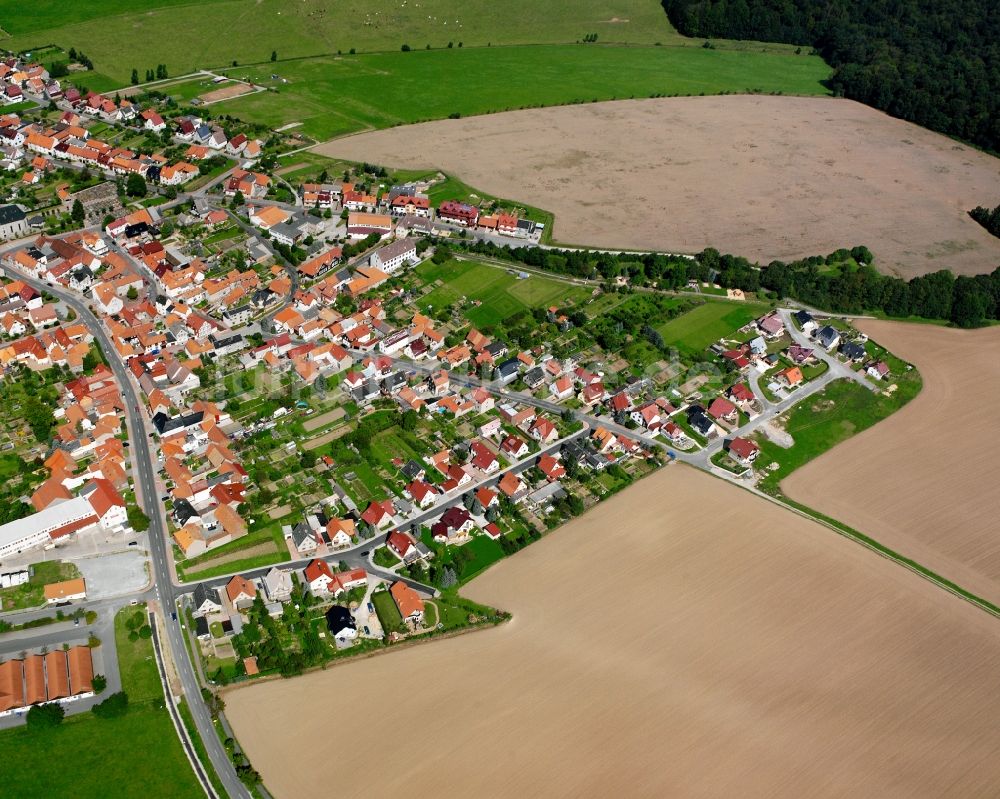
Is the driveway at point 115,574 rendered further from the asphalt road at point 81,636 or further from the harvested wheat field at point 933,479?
the harvested wheat field at point 933,479

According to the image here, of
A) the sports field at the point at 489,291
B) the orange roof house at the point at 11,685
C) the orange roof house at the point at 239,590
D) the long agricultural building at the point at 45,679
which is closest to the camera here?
the orange roof house at the point at 11,685

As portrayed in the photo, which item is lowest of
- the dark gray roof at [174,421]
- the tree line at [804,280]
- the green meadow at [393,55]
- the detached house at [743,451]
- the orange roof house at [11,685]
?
the orange roof house at [11,685]

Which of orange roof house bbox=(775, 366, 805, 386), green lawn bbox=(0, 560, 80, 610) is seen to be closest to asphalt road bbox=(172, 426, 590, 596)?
green lawn bbox=(0, 560, 80, 610)

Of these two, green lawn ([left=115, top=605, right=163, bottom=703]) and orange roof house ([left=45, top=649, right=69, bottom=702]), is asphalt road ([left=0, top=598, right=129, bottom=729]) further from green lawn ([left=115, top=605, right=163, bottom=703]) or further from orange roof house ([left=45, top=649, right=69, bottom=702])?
orange roof house ([left=45, top=649, right=69, bottom=702])

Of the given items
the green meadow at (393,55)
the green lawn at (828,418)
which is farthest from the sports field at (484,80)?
the green lawn at (828,418)

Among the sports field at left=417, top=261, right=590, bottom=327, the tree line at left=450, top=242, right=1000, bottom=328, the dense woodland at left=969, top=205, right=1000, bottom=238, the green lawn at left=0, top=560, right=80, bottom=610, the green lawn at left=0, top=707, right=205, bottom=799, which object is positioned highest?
the dense woodland at left=969, top=205, right=1000, bottom=238
